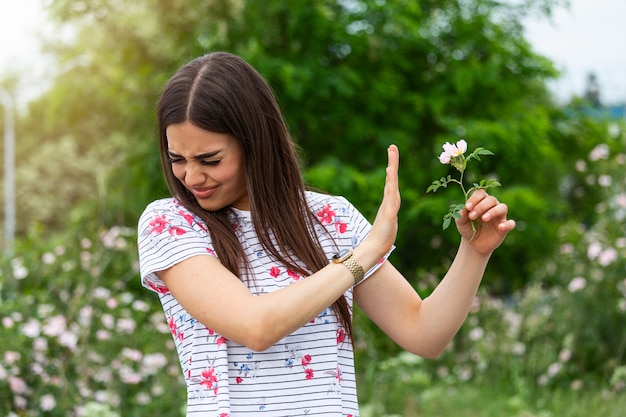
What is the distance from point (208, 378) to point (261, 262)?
259 millimetres

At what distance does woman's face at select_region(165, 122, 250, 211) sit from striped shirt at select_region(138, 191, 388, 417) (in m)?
0.07

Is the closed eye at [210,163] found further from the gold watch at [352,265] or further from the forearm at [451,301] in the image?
the forearm at [451,301]

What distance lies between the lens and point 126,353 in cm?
436

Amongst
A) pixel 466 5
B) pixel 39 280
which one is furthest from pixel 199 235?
pixel 466 5

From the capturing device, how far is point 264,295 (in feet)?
5.07

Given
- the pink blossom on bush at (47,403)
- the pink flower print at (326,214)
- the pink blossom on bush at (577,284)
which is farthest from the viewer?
the pink blossom on bush at (577,284)

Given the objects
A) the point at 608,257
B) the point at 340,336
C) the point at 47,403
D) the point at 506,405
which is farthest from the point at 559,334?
the point at 340,336

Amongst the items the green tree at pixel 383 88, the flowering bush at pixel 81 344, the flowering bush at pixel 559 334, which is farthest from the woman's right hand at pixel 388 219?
the green tree at pixel 383 88

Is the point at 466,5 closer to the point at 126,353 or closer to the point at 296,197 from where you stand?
the point at 126,353

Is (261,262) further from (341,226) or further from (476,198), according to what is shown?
(476,198)

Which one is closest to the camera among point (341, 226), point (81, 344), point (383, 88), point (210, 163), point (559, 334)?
point (210, 163)

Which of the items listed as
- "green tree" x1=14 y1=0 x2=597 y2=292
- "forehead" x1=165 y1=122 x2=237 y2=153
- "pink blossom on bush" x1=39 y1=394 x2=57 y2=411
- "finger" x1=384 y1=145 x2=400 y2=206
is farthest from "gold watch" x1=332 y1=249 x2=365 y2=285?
"green tree" x1=14 y1=0 x2=597 y2=292

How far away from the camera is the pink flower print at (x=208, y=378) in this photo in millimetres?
1620

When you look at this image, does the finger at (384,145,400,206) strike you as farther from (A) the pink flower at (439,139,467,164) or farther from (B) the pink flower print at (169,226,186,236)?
(B) the pink flower print at (169,226,186,236)
